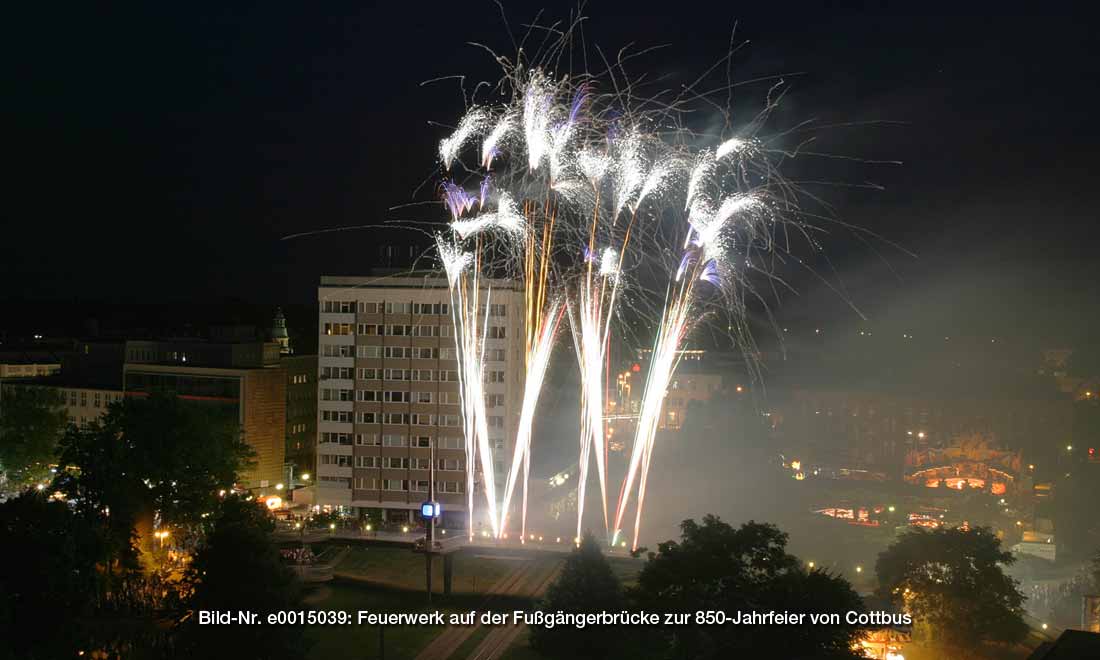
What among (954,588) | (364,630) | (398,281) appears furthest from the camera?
(398,281)

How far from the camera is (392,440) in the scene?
127ft

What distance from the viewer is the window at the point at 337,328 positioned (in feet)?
128

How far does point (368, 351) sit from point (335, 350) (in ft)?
5.13

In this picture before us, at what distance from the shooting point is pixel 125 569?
2117 centimetres

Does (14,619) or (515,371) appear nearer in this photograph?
(14,619)

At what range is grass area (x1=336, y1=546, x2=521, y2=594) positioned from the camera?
2372cm

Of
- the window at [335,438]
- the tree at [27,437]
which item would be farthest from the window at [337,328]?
the tree at [27,437]

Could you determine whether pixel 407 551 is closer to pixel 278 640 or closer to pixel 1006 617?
pixel 278 640

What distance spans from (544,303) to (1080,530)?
38343 millimetres

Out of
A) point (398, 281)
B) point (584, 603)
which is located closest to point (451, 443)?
point (398, 281)

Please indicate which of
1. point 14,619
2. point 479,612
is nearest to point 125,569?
point 14,619

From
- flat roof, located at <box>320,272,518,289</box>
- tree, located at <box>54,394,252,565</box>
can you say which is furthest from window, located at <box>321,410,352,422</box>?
tree, located at <box>54,394,252,565</box>

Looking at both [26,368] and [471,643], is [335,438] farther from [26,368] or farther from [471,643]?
[26,368]

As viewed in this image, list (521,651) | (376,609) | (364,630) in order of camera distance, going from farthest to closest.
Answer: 1. (376,609)
2. (364,630)
3. (521,651)
